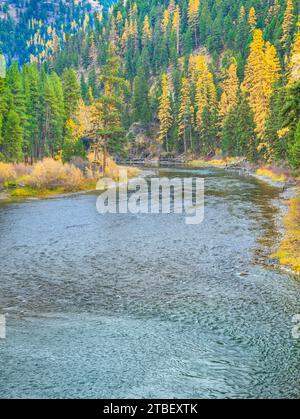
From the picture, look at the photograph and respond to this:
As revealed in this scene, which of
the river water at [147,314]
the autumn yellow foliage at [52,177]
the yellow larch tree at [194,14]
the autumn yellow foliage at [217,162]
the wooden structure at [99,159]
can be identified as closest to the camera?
the river water at [147,314]

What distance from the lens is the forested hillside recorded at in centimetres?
6269

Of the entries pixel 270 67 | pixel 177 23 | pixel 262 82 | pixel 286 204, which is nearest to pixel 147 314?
pixel 286 204

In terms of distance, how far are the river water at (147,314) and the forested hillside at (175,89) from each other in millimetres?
15671

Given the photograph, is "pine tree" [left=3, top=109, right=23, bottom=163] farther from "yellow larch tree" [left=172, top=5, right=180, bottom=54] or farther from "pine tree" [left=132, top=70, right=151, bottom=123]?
"yellow larch tree" [left=172, top=5, right=180, bottom=54]

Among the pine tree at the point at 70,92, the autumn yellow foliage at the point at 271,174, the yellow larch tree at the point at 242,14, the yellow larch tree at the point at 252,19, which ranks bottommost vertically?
the autumn yellow foliage at the point at 271,174

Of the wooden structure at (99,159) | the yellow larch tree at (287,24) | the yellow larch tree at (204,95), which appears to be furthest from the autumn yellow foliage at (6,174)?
the yellow larch tree at (287,24)

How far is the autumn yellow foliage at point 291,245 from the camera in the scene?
20447 mm

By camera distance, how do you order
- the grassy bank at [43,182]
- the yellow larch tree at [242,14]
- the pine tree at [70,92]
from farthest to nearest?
1. the yellow larch tree at [242,14]
2. the pine tree at [70,92]
3. the grassy bank at [43,182]

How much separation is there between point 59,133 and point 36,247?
5528cm

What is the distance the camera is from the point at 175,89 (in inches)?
4838

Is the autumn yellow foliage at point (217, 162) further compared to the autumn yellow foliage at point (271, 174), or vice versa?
the autumn yellow foliage at point (217, 162)

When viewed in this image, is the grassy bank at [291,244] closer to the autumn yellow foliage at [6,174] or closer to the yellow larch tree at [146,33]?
the autumn yellow foliage at [6,174]

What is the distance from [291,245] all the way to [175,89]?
4150 inches

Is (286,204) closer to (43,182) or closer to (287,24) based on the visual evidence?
(43,182)
